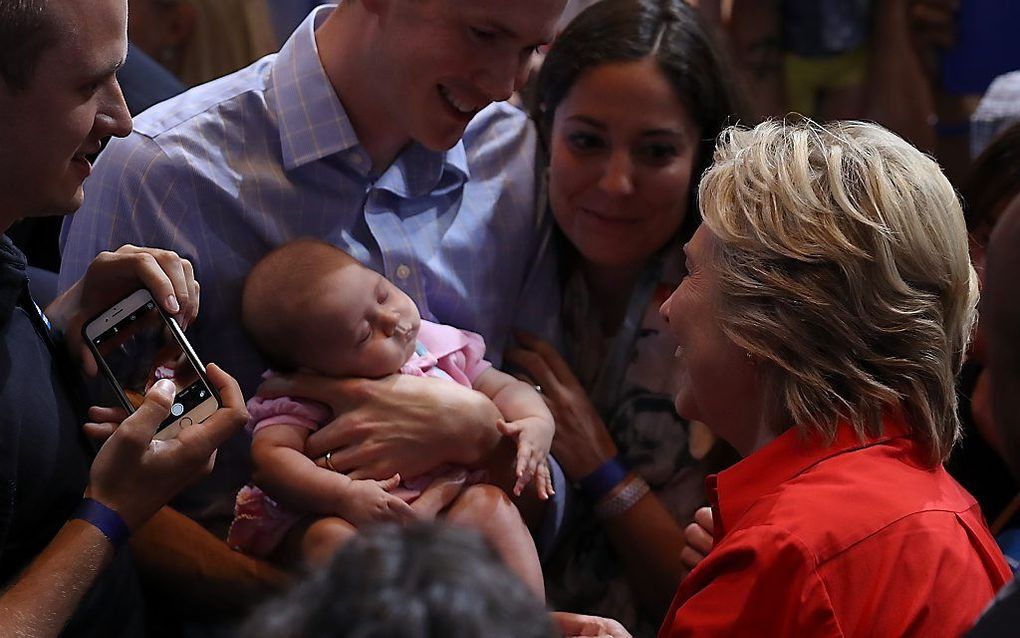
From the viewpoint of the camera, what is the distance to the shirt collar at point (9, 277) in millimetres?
1526

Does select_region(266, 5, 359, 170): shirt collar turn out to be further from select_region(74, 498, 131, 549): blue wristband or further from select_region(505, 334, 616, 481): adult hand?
select_region(74, 498, 131, 549): blue wristband

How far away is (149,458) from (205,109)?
27.1 inches

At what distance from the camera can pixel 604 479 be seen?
2.16m

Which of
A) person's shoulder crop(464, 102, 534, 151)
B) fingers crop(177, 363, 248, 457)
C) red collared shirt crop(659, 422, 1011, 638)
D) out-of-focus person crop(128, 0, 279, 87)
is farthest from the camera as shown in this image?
out-of-focus person crop(128, 0, 279, 87)

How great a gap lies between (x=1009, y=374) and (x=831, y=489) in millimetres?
353

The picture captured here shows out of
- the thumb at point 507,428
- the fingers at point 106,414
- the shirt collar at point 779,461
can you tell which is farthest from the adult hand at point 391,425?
the shirt collar at point 779,461

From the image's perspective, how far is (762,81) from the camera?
357 centimetres

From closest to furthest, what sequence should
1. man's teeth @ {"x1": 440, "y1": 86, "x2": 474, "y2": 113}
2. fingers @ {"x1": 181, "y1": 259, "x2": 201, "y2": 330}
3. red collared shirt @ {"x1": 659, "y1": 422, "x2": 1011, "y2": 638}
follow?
1. red collared shirt @ {"x1": 659, "y1": 422, "x2": 1011, "y2": 638}
2. fingers @ {"x1": 181, "y1": 259, "x2": 201, "y2": 330}
3. man's teeth @ {"x1": 440, "y1": 86, "x2": 474, "y2": 113}

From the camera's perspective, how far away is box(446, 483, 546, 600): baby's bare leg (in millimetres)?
1854

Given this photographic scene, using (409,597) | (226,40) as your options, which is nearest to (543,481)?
(409,597)

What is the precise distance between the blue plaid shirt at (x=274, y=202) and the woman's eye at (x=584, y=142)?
19cm

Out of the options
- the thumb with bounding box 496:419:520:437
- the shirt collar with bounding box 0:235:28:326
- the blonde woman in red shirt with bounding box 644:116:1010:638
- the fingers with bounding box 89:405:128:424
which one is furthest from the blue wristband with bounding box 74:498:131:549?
the blonde woman in red shirt with bounding box 644:116:1010:638

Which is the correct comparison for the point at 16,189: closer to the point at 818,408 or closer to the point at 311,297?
the point at 311,297

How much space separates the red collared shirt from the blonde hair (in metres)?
0.09
